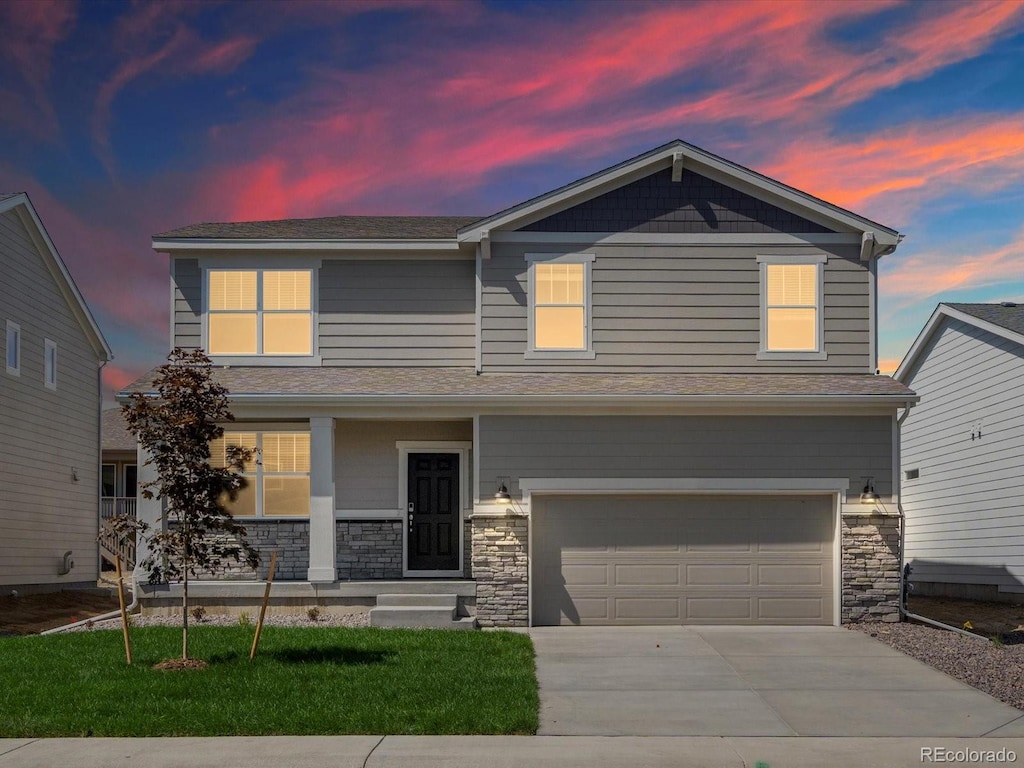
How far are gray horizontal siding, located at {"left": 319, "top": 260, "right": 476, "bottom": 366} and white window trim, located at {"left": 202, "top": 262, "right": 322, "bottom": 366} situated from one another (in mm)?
120

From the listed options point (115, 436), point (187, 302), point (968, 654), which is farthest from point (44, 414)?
point (968, 654)

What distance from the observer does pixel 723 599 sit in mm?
16531

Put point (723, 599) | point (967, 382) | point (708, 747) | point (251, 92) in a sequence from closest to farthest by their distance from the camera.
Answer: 1. point (708, 747)
2. point (723, 599)
3. point (251, 92)
4. point (967, 382)

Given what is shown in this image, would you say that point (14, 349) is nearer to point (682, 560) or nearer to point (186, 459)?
point (186, 459)

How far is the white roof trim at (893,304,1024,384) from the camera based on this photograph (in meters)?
19.8

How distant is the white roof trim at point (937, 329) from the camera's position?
19.8 metres

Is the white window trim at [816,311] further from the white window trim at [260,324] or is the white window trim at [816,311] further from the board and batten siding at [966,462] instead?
the white window trim at [260,324]

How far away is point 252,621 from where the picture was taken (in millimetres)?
16016

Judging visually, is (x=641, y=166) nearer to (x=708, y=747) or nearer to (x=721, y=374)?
(x=721, y=374)

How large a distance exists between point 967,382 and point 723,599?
28.9 feet

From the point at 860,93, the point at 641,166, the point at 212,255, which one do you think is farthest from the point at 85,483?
the point at 860,93

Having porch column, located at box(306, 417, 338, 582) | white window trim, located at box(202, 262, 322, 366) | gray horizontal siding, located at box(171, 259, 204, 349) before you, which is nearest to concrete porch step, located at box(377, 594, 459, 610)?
porch column, located at box(306, 417, 338, 582)

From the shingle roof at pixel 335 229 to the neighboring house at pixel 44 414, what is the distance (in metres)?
4.58

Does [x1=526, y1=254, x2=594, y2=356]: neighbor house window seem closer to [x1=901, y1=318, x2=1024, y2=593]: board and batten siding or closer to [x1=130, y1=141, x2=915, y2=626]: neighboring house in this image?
[x1=130, y1=141, x2=915, y2=626]: neighboring house
